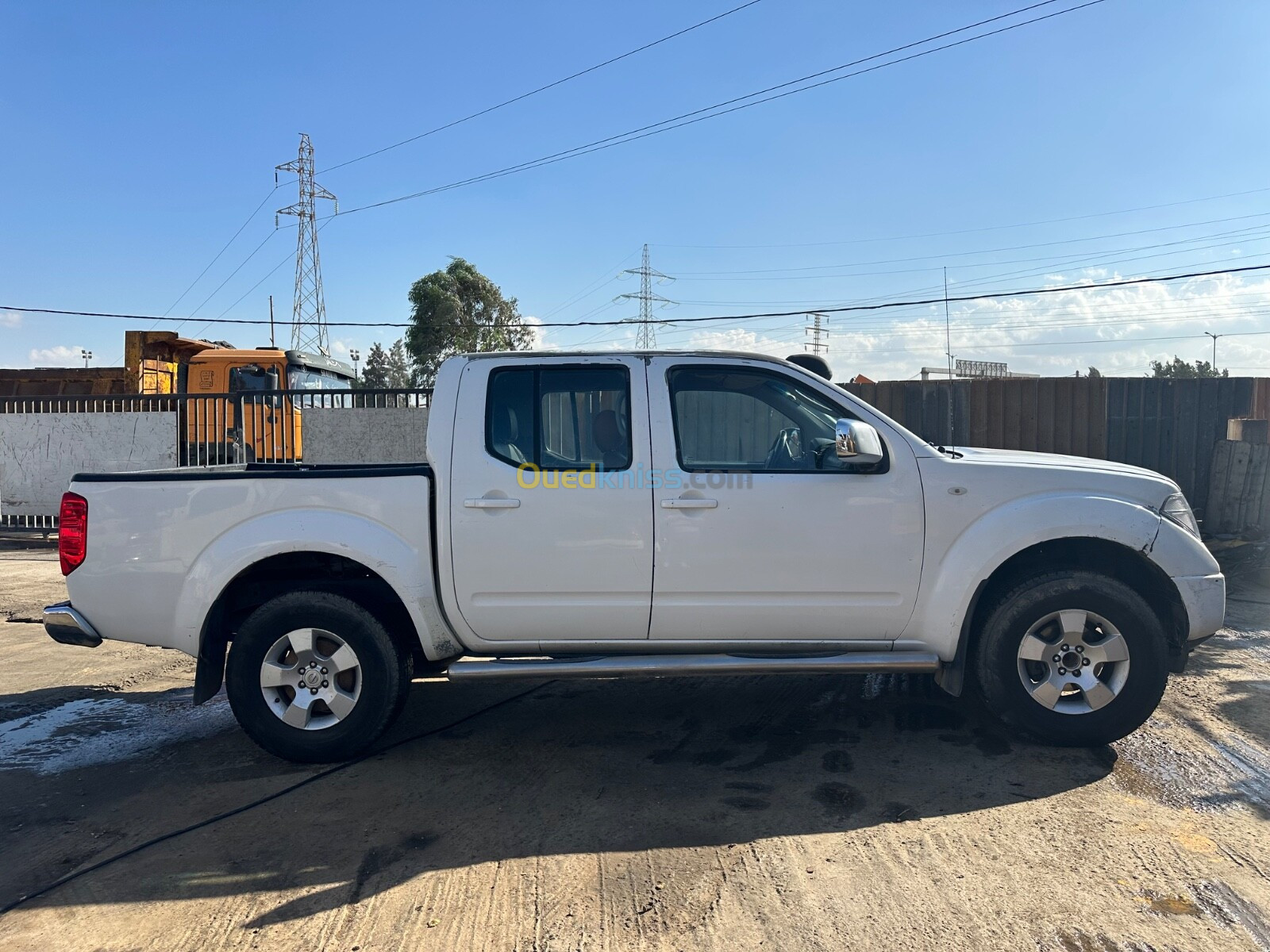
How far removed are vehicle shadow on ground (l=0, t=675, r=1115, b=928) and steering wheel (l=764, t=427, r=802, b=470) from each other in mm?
1456

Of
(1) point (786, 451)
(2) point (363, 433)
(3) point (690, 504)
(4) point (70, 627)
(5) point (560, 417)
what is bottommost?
(4) point (70, 627)

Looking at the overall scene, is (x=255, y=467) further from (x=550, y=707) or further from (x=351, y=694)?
(x=550, y=707)

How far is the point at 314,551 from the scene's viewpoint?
4.32 m

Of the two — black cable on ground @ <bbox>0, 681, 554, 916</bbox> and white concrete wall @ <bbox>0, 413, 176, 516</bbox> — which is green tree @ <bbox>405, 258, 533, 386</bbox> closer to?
white concrete wall @ <bbox>0, 413, 176, 516</bbox>

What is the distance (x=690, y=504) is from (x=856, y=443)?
843mm

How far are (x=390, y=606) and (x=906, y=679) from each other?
3.30m

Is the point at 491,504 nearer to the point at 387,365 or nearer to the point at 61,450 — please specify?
the point at 61,450

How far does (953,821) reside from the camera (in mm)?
3666

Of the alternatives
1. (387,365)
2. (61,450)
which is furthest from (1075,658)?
(387,365)

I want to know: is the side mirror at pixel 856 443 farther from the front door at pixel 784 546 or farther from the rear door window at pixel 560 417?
the rear door window at pixel 560 417

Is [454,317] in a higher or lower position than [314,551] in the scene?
higher

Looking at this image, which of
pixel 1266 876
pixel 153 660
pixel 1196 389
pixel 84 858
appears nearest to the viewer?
pixel 1266 876

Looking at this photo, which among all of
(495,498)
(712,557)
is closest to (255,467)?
(495,498)

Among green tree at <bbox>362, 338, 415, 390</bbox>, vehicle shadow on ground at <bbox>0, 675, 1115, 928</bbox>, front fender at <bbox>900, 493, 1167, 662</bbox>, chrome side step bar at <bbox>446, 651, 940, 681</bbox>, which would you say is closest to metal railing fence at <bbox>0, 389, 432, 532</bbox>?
vehicle shadow on ground at <bbox>0, 675, 1115, 928</bbox>
